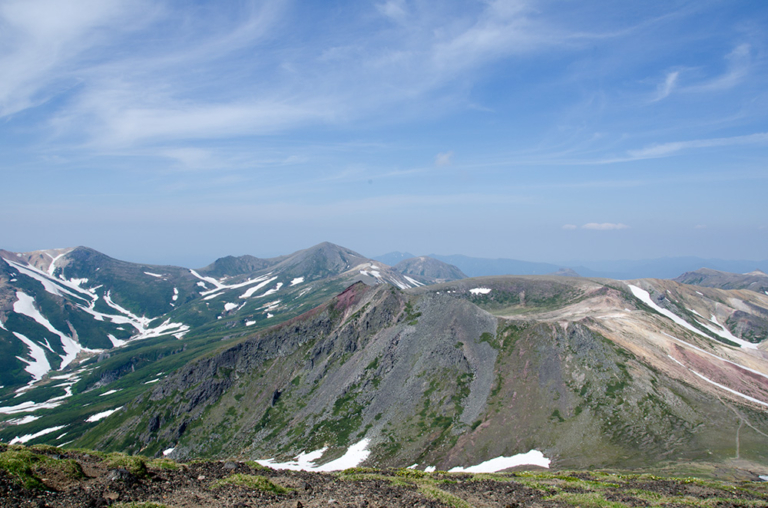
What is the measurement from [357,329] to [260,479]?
294ft

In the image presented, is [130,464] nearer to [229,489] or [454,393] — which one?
[229,489]

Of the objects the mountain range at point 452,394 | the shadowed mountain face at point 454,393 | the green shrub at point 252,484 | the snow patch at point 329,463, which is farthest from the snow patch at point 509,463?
the green shrub at point 252,484

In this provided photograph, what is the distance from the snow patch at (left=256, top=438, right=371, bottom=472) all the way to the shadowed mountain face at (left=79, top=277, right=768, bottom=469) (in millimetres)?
2041

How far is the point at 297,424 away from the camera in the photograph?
94.7 meters

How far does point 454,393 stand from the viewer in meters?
91.8

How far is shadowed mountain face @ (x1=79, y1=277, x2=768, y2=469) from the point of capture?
7481 centimetres

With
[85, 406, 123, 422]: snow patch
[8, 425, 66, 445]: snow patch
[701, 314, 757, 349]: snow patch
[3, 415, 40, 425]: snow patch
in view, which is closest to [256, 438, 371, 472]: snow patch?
[85, 406, 123, 422]: snow patch

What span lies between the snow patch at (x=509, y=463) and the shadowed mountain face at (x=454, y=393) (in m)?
1.85

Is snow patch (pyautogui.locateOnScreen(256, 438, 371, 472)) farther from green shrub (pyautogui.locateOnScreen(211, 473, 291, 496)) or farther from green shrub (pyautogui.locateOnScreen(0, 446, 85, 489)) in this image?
green shrub (pyautogui.locateOnScreen(0, 446, 85, 489))

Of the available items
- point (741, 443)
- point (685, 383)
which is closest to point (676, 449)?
point (741, 443)

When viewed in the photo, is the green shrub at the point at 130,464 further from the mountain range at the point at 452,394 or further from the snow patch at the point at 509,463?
the mountain range at the point at 452,394

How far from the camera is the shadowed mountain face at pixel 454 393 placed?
74.8 m

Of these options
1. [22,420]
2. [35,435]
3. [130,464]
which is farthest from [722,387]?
[22,420]

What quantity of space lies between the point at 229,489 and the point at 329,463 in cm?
5941
